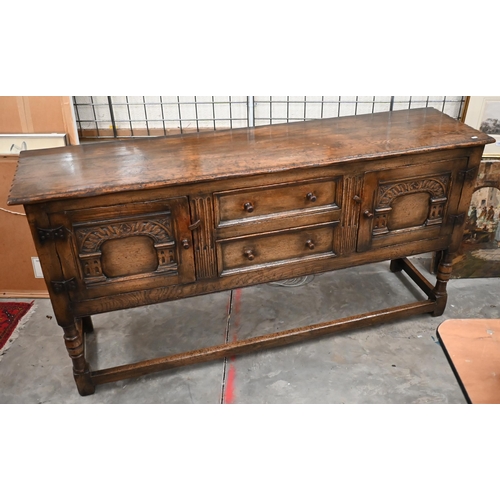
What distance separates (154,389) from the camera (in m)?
2.64

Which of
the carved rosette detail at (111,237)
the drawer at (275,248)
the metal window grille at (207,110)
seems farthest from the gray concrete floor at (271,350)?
the metal window grille at (207,110)

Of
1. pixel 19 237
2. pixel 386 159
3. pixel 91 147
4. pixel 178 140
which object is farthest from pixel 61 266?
pixel 386 159

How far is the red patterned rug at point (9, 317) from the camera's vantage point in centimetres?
298

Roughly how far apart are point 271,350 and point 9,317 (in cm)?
158

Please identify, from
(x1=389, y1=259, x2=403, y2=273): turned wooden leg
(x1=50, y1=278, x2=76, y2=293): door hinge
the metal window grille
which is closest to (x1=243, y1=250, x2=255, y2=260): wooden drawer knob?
(x1=50, y1=278, x2=76, y2=293): door hinge

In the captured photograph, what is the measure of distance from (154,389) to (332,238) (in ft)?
3.83

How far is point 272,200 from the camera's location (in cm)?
234

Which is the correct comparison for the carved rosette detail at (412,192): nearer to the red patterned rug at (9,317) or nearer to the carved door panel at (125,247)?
the carved door panel at (125,247)

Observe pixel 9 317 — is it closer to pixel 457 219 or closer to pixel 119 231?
pixel 119 231

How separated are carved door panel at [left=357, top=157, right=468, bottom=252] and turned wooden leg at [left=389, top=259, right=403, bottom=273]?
0.66 metres

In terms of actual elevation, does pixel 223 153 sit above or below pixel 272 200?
above

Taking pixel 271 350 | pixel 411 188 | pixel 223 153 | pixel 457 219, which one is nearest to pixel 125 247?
pixel 223 153

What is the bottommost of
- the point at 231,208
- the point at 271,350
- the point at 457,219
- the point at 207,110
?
the point at 271,350
